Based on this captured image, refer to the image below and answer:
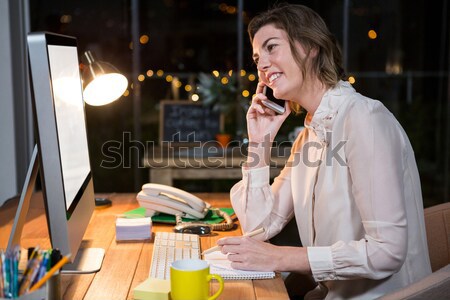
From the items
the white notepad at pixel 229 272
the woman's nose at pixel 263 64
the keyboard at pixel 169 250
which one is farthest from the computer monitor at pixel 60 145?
the woman's nose at pixel 263 64

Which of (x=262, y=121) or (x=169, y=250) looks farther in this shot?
→ (x=262, y=121)

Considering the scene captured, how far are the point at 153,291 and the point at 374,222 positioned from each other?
1.97 ft

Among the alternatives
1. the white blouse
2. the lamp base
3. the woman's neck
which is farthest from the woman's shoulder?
the lamp base

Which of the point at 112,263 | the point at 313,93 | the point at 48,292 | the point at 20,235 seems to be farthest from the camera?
the point at 313,93

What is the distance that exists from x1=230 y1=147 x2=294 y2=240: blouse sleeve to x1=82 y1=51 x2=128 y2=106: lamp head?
61cm

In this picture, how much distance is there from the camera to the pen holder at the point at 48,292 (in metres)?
1.00

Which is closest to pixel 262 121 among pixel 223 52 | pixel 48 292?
pixel 48 292

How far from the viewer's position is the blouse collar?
5.84ft

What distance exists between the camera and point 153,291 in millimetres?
1305

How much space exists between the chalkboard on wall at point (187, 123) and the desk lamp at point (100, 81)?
215 centimetres

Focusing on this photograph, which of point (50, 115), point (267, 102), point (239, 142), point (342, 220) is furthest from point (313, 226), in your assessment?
point (239, 142)

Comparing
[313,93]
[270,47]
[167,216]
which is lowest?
[167,216]

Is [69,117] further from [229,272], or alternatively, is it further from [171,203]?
[171,203]

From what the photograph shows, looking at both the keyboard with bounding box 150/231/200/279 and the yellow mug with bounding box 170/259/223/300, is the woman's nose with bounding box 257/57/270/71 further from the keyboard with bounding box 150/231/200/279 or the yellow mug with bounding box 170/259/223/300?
the yellow mug with bounding box 170/259/223/300
